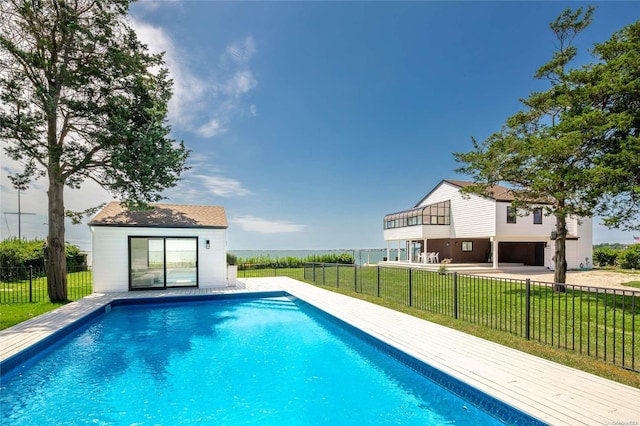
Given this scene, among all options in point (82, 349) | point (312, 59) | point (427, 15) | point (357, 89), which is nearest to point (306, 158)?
point (357, 89)

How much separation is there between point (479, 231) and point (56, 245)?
77.0ft

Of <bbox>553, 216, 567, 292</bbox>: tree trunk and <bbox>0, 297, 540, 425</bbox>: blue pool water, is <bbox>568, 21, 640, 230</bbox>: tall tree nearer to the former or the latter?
<bbox>553, 216, 567, 292</bbox>: tree trunk

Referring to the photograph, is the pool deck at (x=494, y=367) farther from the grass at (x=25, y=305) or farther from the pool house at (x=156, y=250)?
the pool house at (x=156, y=250)

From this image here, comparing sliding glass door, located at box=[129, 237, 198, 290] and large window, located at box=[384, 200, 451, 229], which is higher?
large window, located at box=[384, 200, 451, 229]

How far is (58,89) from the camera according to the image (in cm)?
959

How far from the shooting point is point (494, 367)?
4.48 metres

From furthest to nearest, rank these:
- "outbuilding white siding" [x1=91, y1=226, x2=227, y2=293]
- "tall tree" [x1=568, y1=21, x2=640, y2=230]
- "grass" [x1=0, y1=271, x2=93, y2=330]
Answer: "outbuilding white siding" [x1=91, y1=226, x2=227, y2=293], "tall tree" [x1=568, y1=21, x2=640, y2=230], "grass" [x1=0, y1=271, x2=93, y2=330]

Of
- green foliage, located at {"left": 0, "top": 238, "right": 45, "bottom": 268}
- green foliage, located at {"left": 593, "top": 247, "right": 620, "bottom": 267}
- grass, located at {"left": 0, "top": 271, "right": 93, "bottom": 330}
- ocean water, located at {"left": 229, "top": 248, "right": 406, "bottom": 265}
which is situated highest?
green foliage, located at {"left": 0, "top": 238, "right": 45, "bottom": 268}

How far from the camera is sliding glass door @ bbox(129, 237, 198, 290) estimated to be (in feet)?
40.2

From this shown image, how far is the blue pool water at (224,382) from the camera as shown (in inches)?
164

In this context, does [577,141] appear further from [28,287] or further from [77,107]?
[28,287]

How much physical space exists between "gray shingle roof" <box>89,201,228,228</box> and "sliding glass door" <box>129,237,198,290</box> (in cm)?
61

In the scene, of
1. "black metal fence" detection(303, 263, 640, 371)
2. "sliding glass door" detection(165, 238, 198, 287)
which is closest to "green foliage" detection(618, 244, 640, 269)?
"black metal fence" detection(303, 263, 640, 371)

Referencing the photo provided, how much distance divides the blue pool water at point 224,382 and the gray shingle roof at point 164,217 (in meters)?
4.83
